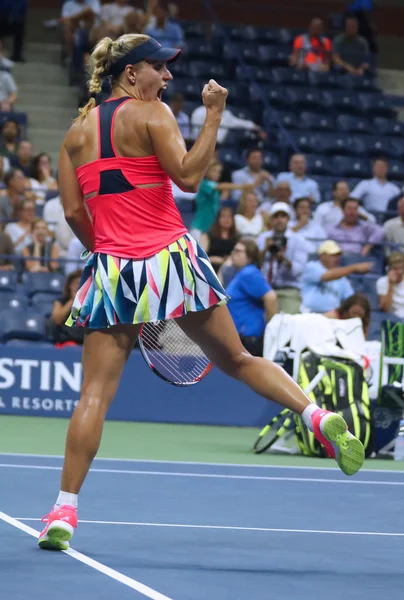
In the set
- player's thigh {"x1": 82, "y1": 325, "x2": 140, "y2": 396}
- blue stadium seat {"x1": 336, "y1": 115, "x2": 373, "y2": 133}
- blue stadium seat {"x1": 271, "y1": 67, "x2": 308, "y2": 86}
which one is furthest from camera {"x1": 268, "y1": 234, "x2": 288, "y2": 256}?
player's thigh {"x1": 82, "y1": 325, "x2": 140, "y2": 396}

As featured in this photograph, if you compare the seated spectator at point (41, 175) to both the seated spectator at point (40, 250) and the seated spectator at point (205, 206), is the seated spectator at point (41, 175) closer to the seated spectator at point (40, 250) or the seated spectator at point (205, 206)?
the seated spectator at point (40, 250)

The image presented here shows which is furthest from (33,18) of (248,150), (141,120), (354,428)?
(141,120)

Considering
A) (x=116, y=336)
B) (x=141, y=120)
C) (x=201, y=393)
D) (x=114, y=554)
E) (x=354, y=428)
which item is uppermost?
(x=141, y=120)

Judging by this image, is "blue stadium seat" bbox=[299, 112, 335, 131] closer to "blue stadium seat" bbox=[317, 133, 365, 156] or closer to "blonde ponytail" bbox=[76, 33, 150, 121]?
"blue stadium seat" bbox=[317, 133, 365, 156]

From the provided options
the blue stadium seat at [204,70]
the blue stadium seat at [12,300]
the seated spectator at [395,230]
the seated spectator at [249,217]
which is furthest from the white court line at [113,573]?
the blue stadium seat at [204,70]

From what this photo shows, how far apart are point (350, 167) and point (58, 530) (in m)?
13.2

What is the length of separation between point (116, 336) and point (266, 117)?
13.2m

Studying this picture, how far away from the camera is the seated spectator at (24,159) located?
49.0 feet

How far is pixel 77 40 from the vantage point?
17688mm

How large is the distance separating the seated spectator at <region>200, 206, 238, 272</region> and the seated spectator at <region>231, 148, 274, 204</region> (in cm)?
192

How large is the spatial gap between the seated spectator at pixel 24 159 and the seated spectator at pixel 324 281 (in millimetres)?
4112

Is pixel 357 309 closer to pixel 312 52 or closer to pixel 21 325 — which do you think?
pixel 21 325

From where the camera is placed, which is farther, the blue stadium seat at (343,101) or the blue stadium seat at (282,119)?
the blue stadium seat at (343,101)

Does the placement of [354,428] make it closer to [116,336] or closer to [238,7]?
[116,336]
